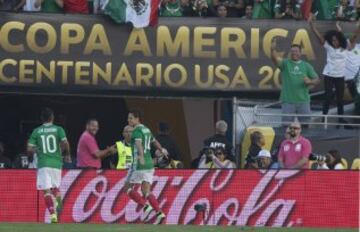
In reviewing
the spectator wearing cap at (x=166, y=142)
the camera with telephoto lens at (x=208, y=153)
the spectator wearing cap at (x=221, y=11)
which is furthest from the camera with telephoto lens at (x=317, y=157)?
the spectator wearing cap at (x=221, y=11)

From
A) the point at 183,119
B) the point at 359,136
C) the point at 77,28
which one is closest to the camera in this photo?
the point at 359,136

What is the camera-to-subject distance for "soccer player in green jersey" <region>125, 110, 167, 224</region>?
62.2 ft

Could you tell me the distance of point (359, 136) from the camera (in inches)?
858

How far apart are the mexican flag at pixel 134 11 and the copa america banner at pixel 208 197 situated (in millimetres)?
3916

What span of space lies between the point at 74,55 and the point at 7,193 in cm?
401

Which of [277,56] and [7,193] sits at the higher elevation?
[277,56]

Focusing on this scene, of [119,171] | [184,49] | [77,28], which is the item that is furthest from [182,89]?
[119,171]

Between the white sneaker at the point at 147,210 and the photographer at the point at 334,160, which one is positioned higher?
the photographer at the point at 334,160

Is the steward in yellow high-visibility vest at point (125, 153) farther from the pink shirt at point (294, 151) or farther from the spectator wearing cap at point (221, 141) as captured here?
the pink shirt at point (294, 151)

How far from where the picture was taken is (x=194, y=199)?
20.1 meters

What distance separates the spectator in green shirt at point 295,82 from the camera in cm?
2189

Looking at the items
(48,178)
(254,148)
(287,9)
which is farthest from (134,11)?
(48,178)

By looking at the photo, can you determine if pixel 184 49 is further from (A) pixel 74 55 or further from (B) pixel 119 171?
(B) pixel 119 171

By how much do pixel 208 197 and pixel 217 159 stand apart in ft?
2.97
